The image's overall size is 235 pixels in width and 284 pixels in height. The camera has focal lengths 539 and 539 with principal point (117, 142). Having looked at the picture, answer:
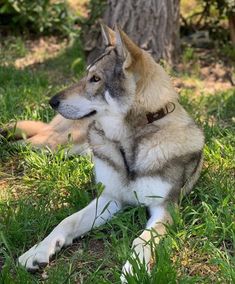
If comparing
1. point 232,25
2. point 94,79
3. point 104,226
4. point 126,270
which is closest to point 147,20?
point 232,25

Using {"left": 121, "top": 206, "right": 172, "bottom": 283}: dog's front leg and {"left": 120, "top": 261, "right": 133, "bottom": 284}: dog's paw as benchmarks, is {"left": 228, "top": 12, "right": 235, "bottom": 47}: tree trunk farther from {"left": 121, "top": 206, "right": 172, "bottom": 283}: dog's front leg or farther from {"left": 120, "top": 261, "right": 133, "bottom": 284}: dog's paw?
{"left": 120, "top": 261, "right": 133, "bottom": 284}: dog's paw

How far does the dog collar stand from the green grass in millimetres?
571

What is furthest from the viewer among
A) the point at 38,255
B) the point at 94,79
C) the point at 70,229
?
the point at 94,79

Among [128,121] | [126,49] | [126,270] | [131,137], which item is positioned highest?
[126,49]

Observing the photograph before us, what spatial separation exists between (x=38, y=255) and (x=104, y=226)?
55 cm

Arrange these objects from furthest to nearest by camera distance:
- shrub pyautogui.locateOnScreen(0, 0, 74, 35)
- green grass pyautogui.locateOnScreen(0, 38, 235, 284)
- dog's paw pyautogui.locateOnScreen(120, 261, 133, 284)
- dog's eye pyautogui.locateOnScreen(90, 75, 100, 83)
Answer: shrub pyautogui.locateOnScreen(0, 0, 74, 35) < dog's eye pyautogui.locateOnScreen(90, 75, 100, 83) < green grass pyautogui.locateOnScreen(0, 38, 235, 284) < dog's paw pyautogui.locateOnScreen(120, 261, 133, 284)

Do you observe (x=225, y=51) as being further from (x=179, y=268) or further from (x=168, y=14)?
(x=179, y=268)

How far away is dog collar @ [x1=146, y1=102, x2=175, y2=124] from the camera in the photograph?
3357 mm

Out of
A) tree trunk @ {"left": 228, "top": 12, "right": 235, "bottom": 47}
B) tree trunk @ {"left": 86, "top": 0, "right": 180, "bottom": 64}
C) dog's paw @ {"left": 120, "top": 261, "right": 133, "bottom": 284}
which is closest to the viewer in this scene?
dog's paw @ {"left": 120, "top": 261, "right": 133, "bottom": 284}

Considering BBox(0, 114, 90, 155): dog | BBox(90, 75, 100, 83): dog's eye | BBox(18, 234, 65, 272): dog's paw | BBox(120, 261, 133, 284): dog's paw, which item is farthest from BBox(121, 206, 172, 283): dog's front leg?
BBox(0, 114, 90, 155): dog

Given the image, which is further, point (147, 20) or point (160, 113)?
point (147, 20)

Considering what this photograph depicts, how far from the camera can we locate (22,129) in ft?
14.5

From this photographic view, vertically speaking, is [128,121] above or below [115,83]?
below

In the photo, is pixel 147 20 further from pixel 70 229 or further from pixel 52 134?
pixel 70 229
